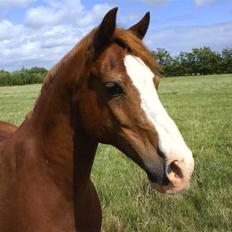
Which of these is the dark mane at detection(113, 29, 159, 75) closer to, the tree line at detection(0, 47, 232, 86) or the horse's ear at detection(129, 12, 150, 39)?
the horse's ear at detection(129, 12, 150, 39)

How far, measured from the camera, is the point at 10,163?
11.0 feet

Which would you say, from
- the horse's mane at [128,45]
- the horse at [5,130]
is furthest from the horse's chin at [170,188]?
the horse at [5,130]

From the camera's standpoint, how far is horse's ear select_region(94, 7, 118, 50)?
9.30 feet

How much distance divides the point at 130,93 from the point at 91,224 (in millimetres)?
1178

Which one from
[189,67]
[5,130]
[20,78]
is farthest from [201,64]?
[5,130]

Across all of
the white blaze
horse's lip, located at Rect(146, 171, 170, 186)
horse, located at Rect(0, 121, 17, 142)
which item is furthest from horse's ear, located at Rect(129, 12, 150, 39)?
horse, located at Rect(0, 121, 17, 142)

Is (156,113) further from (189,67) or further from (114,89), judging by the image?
(189,67)

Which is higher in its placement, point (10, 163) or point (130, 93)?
point (130, 93)

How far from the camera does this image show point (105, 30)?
9.56 feet

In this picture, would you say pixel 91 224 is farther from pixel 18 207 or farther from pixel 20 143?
pixel 20 143

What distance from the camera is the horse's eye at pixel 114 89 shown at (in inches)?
111

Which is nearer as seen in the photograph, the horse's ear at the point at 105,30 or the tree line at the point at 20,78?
the horse's ear at the point at 105,30

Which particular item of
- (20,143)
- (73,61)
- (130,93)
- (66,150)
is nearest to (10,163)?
(20,143)

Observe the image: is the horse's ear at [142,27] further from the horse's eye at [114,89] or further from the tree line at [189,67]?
the tree line at [189,67]
